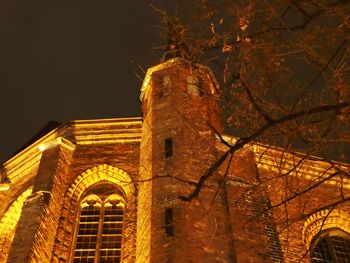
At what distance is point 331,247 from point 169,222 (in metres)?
5.40

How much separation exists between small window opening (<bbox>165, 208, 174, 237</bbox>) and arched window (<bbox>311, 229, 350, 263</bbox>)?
462 centimetres

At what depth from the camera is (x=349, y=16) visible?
6.25 m

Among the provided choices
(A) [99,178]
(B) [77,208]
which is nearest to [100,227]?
(B) [77,208]

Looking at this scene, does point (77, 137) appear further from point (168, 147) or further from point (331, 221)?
point (331, 221)

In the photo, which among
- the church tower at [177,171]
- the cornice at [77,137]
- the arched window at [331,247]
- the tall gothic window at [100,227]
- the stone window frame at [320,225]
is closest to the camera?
the church tower at [177,171]

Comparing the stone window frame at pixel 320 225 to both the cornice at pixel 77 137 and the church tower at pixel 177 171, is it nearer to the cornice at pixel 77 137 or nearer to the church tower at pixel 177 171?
the church tower at pixel 177 171

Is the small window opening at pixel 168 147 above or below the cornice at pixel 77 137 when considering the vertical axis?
below

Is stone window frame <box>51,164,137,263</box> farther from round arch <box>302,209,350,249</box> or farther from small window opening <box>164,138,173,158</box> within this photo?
round arch <box>302,209,350,249</box>

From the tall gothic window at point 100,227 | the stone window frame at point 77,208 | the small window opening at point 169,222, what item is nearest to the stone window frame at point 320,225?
the small window opening at point 169,222

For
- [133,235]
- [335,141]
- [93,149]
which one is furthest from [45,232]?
[335,141]

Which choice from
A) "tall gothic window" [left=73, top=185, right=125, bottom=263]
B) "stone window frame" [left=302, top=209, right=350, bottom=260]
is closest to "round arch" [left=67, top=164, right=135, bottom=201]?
"tall gothic window" [left=73, top=185, right=125, bottom=263]

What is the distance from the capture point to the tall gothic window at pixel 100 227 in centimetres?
1222

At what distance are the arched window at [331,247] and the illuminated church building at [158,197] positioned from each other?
0.03 metres

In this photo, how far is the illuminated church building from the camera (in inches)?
418
